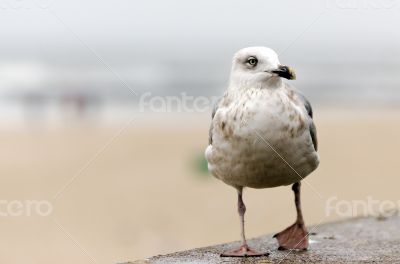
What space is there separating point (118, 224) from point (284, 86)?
732cm

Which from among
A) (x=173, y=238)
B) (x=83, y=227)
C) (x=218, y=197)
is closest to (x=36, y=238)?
(x=83, y=227)

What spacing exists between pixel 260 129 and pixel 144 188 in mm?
9585

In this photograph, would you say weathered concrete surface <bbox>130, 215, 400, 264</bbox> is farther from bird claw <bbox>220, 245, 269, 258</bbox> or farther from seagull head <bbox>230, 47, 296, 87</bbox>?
seagull head <bbox>230, 47, 296, 87</bbox>

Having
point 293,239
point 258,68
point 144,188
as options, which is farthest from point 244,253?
point 144,188

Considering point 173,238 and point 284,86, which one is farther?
point 173,238

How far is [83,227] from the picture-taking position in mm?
11227

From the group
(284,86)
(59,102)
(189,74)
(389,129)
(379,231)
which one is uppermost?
(189,74)

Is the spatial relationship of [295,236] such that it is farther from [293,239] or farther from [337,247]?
[337,247]

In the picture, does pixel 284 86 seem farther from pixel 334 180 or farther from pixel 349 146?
pixel 349 146

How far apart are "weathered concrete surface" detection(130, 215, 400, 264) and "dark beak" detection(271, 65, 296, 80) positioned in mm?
1054

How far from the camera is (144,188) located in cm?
1348

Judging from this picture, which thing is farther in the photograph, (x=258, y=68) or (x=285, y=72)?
(x=258, y=68)

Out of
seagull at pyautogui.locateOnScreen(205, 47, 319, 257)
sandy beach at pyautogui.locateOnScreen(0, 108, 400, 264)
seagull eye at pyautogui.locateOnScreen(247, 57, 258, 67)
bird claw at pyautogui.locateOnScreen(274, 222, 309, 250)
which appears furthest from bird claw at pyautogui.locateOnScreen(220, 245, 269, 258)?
sandy beach at pyautogui.locateOnScreen(0, 108, 400, 264)

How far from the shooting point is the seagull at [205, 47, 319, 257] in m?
4.08
